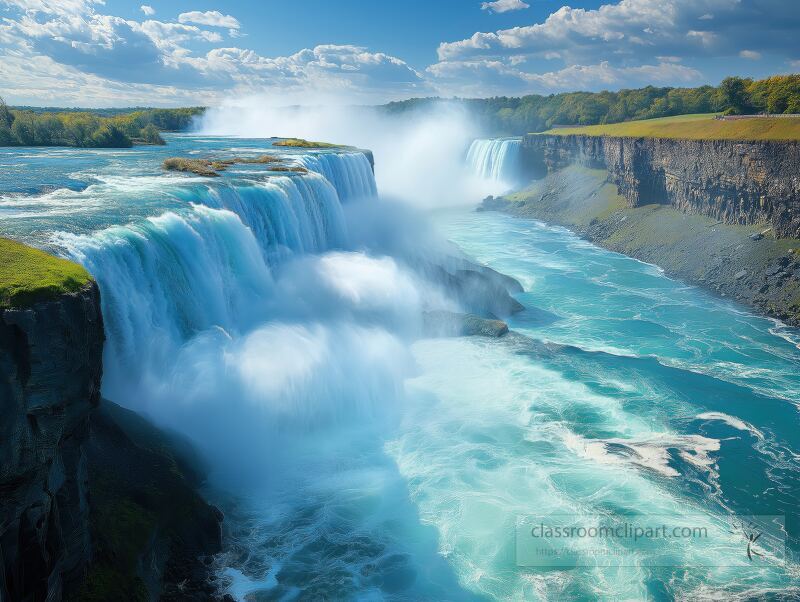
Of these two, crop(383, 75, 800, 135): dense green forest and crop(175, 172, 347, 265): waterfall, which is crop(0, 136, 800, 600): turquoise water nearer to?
crop(175, 172, 347, 265): waterfall

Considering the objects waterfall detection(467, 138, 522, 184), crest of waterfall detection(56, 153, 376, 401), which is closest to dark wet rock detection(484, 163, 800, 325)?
waterfall detection(467, 138, 522, 184)

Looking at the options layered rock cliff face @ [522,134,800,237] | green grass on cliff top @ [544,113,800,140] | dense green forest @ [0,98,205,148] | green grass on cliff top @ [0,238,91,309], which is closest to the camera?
green grass on cliff top @ [0,238,91,309]

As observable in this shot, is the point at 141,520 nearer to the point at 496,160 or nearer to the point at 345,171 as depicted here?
the point at 345,171

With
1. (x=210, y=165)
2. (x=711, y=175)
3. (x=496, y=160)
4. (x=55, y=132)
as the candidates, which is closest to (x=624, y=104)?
(x=496, y=160)

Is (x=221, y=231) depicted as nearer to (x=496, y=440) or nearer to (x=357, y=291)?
(x=357, y=291)

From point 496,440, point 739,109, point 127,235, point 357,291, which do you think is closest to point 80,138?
point 357,291

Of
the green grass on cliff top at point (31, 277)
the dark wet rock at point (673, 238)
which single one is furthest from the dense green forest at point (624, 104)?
the green grass on cliff top at point (31, 277)

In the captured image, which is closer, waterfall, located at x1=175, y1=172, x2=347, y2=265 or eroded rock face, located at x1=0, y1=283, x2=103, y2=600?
eroded rock face, located at x1=0, y1=283, x2=103, y2=600
